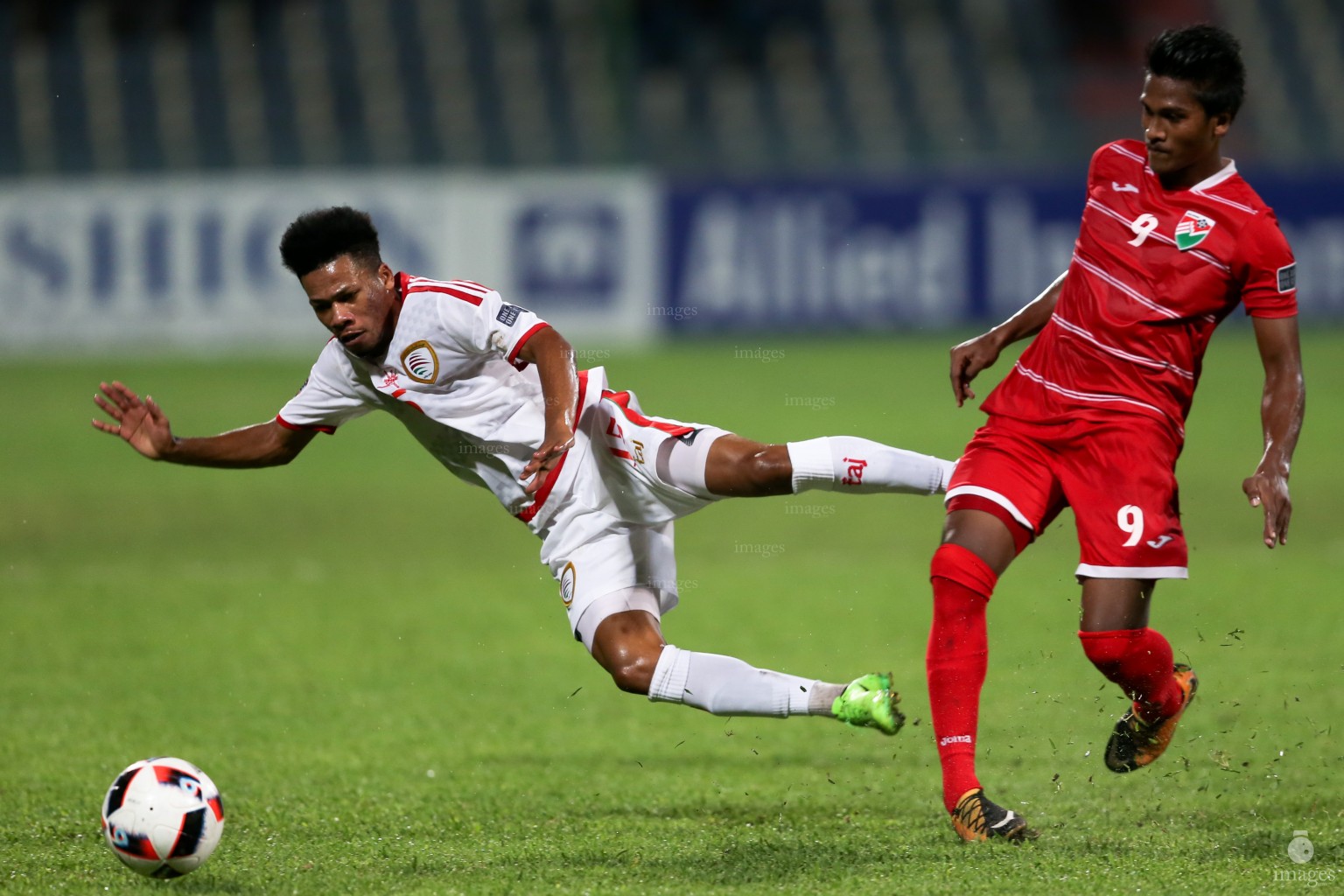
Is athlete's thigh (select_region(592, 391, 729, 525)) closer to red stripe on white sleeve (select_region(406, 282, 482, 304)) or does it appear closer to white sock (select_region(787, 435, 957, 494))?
white sock (select_region(787, 435, 957, 494))

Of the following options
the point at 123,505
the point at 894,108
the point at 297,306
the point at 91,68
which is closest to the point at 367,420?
the point at 297,306

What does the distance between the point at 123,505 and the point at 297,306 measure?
7637mm

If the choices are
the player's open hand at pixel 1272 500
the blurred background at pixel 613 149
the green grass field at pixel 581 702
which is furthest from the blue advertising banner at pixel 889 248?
the player's open hand at pixel 1272 500

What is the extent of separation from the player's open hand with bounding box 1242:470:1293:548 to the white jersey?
6.56 ft

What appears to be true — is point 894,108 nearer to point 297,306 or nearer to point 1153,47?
point 297,306

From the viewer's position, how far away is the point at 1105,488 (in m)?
4.39

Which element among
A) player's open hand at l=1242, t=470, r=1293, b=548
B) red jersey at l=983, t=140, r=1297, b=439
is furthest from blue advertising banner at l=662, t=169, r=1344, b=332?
player's open hand at l=1242, t=470, r=1293, b=548

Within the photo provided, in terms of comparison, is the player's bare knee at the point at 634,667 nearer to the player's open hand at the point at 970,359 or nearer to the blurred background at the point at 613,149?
the player's open hand at the point at 970,359

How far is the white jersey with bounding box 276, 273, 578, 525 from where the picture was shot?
4.86 m

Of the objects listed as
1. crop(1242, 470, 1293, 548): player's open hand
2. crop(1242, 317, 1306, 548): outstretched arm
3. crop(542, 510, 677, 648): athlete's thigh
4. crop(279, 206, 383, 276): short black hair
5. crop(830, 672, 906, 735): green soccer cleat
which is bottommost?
crop(830, 672, 906, 735): green soccer cleat

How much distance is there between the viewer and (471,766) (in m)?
5.62

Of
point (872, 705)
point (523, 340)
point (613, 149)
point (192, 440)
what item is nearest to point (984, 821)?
point (872, 705)

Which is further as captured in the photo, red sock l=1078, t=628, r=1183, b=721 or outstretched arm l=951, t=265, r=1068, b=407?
outstretched arm l=951, t=265, r=1068, b=407

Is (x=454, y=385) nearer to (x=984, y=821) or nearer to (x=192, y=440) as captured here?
(x=192, y=440)
